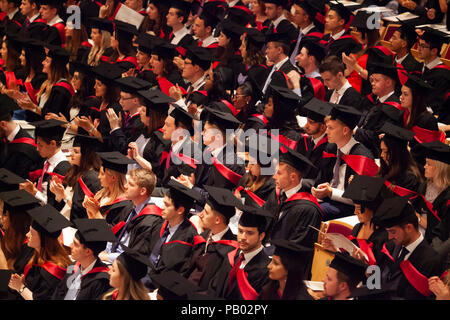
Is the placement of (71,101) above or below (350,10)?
below

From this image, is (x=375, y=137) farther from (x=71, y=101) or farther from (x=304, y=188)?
(x=71, y=101)

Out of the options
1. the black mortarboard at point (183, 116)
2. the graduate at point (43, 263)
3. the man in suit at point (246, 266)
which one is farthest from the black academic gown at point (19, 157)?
the man in suit at point (246, 266)

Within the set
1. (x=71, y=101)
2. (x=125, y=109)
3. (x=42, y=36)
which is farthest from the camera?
(x=42, y=36)

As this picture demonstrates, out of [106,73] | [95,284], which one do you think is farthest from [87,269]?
[106,73]

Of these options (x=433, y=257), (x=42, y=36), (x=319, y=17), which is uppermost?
(x=433, y=257)

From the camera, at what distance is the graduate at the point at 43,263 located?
16.8 ft

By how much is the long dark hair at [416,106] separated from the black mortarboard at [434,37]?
1.52 m

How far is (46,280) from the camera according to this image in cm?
513

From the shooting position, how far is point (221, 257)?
5266 mm

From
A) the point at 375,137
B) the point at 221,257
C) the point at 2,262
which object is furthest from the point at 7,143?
the point at 375,137

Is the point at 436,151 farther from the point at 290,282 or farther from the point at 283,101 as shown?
the point at 290,282

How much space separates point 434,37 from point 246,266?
182 inches

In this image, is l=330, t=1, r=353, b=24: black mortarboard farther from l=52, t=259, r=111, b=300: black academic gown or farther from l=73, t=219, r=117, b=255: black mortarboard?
l=52, t=259, r=111, b=300: black academic gown

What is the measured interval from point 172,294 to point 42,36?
700 cm
